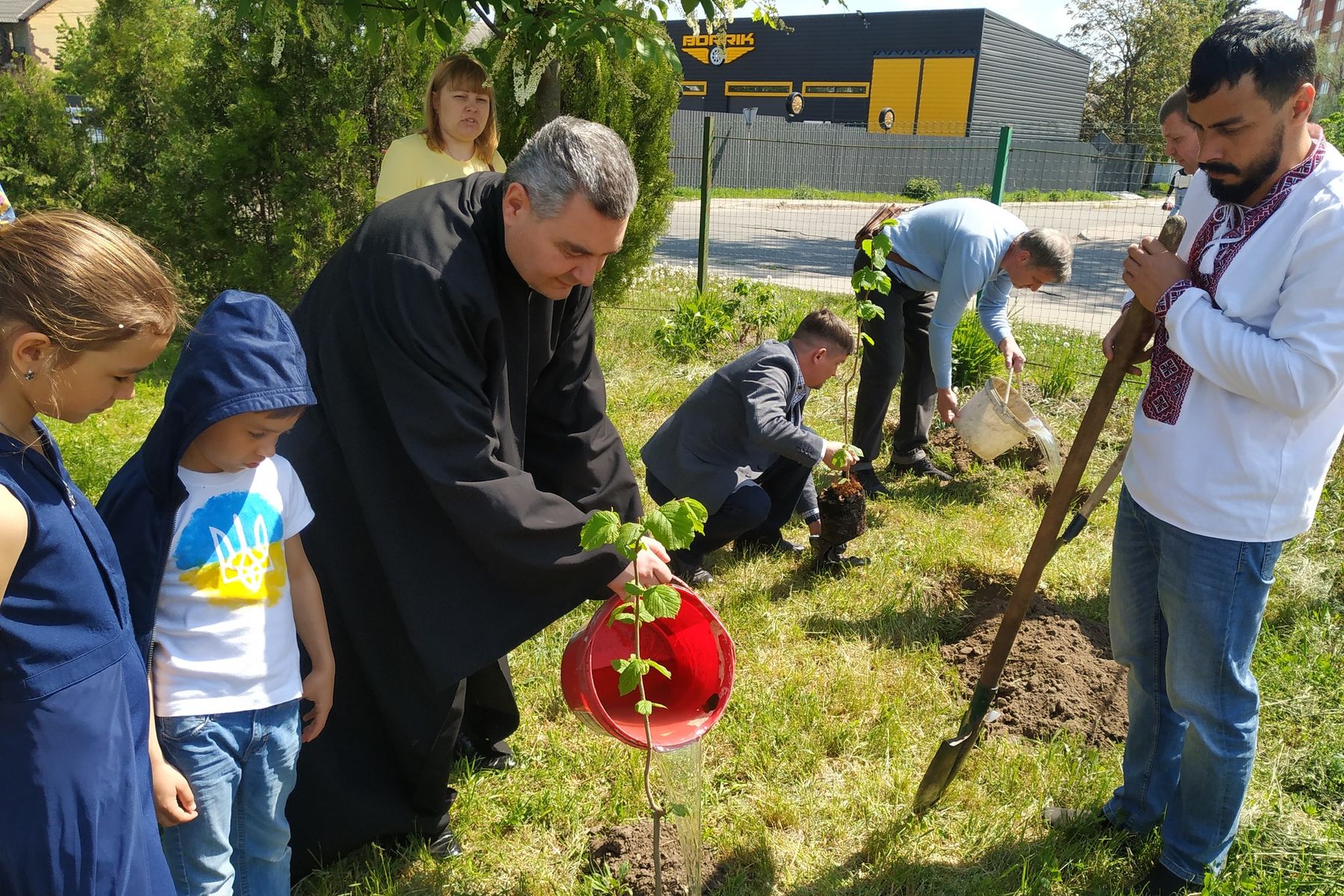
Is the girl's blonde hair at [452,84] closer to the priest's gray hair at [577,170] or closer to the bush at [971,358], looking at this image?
the priest's gray hair at [577,170]

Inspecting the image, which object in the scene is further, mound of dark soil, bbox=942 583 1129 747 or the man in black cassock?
mound of dark soil, bbox=942 583 1129 747

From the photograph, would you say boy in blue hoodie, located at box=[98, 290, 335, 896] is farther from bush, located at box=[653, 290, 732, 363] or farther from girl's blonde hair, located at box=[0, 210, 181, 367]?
bush, located at box=[653, 290, 732, 363]

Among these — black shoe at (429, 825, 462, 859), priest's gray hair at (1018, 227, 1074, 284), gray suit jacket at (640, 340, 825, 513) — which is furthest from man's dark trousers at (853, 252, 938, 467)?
black shoe at (429, 825, 462, 859)

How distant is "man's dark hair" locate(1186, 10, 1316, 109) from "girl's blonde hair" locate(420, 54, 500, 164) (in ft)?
10.4

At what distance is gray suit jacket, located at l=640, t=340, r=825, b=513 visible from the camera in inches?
145

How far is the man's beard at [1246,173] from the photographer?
6.02ft

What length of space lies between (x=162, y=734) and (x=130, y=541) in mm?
362

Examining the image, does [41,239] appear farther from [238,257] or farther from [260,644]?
[238,257]

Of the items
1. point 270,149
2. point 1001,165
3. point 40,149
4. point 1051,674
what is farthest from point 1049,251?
point 40,149

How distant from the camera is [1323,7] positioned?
4172cm

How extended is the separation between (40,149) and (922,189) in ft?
58.3

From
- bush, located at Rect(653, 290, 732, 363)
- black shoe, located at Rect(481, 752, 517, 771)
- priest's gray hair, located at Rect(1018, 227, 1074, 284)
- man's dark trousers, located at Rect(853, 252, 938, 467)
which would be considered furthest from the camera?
bush, located at Rect(653, 290, 732, 363)

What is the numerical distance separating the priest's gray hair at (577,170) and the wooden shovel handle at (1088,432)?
3.83 ft

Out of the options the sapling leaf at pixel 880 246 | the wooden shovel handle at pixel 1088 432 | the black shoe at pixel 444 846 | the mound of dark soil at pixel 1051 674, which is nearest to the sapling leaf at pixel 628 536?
the wooden shovel handle at pixel 1088 432
